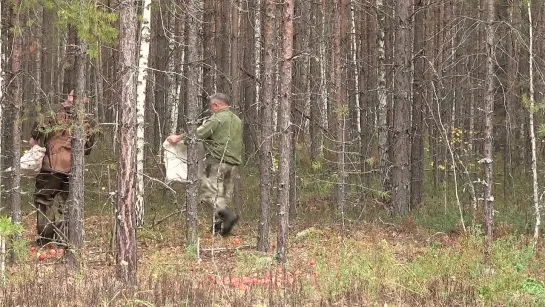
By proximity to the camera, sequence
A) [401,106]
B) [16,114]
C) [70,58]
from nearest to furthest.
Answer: [16,114], [70,58], [401,106]

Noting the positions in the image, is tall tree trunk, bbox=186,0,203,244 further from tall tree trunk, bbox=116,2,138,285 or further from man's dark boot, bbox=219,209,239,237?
tall tree trunk, bbox=116,2,138,285

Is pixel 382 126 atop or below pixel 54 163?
atop

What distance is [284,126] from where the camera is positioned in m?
8.28

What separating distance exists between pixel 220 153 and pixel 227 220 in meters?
1.14

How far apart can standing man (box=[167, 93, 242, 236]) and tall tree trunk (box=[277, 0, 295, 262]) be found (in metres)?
1.95

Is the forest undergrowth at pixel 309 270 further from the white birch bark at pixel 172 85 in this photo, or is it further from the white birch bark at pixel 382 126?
the white birch bark at pixel 172 85

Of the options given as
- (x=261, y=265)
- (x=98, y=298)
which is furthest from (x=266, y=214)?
(x=98, y=298)

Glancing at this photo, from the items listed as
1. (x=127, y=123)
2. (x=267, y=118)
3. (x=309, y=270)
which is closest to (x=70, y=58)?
(x=267, y=118)

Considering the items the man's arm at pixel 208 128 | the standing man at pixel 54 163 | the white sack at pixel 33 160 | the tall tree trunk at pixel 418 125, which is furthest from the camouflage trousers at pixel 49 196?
the tall tree trunk at pixel 418 125

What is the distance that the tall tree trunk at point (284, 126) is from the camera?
27.3ft

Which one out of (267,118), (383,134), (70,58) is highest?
(70,58)

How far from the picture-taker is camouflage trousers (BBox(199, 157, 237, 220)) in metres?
10.8

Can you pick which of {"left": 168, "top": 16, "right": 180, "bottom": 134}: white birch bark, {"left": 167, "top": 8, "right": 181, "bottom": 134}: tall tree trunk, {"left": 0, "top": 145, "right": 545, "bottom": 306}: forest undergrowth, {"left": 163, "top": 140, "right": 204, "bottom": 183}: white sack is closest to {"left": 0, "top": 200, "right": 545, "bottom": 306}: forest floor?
{"left": 0, "top": 145, "right": 545, "bottom": 306}: forest undergrowth

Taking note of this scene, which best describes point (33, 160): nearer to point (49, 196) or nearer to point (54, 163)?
point (54, 163)
